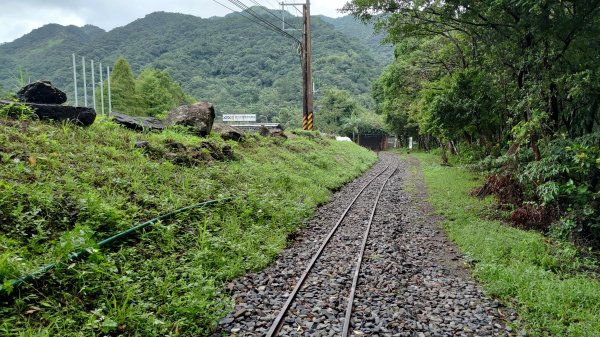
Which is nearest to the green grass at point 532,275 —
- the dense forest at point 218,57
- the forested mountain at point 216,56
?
the dense forest at point 218,57

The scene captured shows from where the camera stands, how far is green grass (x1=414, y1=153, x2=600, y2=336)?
4.73 m

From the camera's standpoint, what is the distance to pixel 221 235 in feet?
→ 23.5

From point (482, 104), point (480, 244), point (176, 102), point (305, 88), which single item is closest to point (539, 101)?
point (480, 244)

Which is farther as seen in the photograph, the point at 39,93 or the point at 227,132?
the point at 227,132

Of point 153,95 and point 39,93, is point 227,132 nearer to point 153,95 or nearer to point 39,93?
point 39,93

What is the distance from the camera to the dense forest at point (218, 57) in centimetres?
7394

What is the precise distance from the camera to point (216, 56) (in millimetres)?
87562

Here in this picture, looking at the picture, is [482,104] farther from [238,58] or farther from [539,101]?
[238,58]

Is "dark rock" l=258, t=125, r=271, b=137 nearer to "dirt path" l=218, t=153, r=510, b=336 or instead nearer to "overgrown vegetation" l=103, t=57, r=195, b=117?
"dirt path" l=218, t=153, r=510, b=336

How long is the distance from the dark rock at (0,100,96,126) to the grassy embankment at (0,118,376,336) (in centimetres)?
32

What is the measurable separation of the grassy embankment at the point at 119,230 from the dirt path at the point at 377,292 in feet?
1.46

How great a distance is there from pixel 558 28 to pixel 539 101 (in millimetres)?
1688

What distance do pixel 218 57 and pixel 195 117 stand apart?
7935cm

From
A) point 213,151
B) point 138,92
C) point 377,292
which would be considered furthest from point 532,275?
point 138,92
